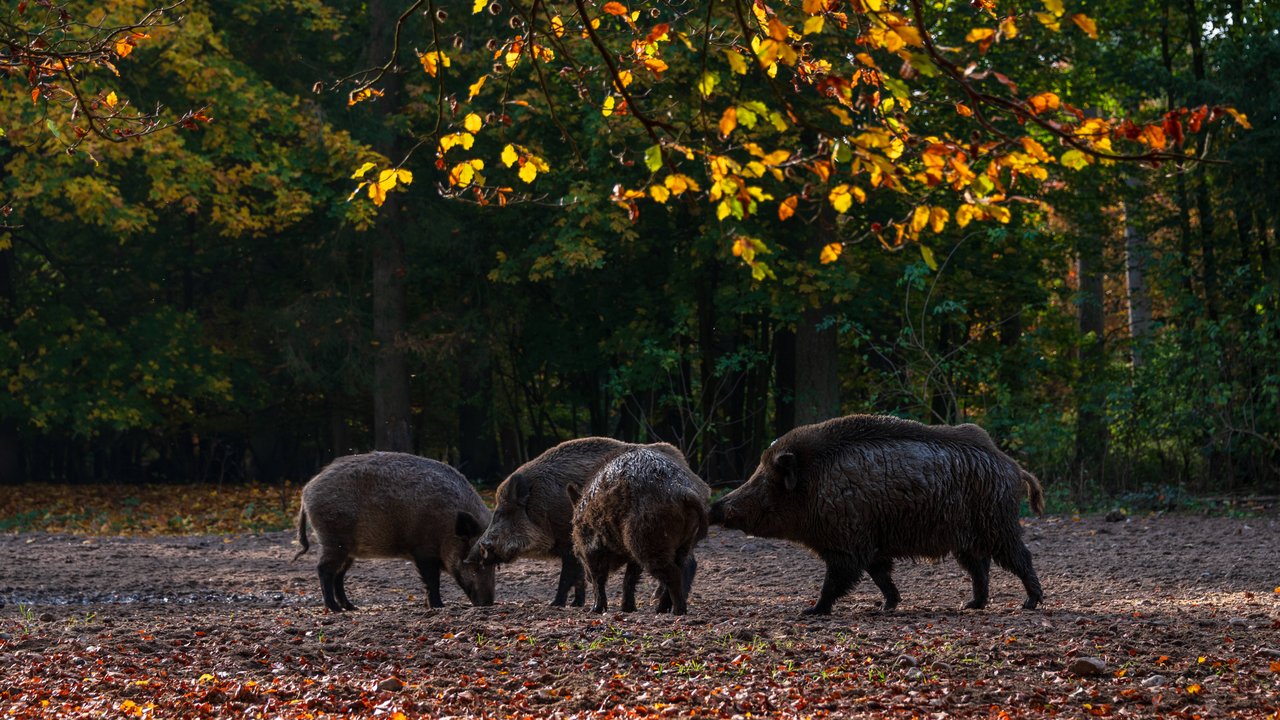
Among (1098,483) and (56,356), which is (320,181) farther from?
(1098,483)

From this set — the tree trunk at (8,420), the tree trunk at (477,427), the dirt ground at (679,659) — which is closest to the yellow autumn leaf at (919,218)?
the dirt ground at (679,659)

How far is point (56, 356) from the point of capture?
2353 centimetres

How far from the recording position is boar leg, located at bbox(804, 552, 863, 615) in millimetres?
9234

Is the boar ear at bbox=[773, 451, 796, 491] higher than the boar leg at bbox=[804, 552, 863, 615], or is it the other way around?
the boar ear at bbox=[773, 451, 796, 491]

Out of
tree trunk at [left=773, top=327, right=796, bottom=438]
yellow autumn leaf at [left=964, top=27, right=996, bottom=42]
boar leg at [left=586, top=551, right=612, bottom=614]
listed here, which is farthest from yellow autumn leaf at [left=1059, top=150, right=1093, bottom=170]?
tree trunk at [left=773, top=327, right=796, bottom=438]

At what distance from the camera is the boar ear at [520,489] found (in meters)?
10.8

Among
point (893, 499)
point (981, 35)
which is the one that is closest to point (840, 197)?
point (981, 35)

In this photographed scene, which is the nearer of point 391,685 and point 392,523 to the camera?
point 391,685

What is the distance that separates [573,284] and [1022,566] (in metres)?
16.5

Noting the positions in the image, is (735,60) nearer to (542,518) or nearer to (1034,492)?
(1034,492)

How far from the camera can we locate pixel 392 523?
11273mm

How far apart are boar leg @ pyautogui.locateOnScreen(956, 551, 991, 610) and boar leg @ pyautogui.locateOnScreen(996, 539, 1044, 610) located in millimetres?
110

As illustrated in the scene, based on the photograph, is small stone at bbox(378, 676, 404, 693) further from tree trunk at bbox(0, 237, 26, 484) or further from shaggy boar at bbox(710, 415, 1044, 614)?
tree trunk at bbox(0, 237, 26, 484)

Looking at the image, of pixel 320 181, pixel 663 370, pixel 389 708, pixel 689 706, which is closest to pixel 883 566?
pixel 689 706
